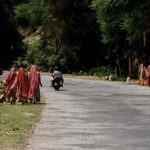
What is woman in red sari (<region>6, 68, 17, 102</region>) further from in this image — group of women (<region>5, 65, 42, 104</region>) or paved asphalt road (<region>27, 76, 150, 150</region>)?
paved asphalt road (<region>27, 76, 150, 150</region>)

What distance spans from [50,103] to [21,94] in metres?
1.57

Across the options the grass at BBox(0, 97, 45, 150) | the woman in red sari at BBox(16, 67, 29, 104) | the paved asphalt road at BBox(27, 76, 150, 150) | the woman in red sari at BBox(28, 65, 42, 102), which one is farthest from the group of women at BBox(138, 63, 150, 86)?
the grass at BBox(0, 97, 45, 150)

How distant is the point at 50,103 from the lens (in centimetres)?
2805

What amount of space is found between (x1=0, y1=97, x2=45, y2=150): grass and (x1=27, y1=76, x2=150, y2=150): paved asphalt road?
0.86ft

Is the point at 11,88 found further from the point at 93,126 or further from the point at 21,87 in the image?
the point at 93,126

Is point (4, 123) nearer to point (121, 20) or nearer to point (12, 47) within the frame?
point (121, 20)

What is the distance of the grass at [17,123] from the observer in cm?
1497

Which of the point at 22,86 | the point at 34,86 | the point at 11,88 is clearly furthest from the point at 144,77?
the point at 11,88

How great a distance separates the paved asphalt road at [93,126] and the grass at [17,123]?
262 mm

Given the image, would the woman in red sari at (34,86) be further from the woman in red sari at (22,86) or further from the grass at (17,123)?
the grass at (17,123)

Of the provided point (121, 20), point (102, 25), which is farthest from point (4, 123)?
point (102, 25)

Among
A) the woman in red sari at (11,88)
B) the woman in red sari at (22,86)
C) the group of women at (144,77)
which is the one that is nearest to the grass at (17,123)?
the woman in red sari at (11,88)

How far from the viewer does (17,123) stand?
19.2 metres

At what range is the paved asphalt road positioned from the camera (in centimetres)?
1463
